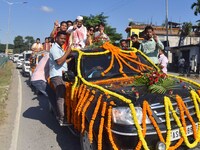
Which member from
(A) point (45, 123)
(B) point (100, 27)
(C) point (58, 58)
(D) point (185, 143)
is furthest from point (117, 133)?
(B) point (100, 27)

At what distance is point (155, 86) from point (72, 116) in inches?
73.8

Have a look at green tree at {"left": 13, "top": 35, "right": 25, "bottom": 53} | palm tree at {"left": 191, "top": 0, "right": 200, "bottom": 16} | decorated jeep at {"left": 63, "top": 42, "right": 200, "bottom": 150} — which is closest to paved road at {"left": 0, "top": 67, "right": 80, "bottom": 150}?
decorated jeep at {"left": 63, "top": 42, "right": 200, "bottom": 150}

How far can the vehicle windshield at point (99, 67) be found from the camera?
5.85 meters

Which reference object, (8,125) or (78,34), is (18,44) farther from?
(8,125)

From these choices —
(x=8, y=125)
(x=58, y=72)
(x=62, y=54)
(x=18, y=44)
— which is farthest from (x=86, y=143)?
(x=18, y=44)

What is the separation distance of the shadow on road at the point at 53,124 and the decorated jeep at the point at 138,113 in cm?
94

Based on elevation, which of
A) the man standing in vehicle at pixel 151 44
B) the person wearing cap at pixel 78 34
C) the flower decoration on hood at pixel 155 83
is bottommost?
the flower decoration on hood at pixel 155 83

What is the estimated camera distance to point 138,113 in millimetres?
4277

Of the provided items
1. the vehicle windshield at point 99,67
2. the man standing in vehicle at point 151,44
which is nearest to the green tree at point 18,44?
the man standing in vehicle at point 151,44

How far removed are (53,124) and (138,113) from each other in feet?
13.7

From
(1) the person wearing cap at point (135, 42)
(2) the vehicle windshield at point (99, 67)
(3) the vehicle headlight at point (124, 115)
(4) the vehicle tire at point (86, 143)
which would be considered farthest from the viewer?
(1) the person wearing cap at point (135, 42)

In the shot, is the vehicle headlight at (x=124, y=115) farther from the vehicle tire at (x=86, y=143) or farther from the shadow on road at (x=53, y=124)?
the shadow on road at (x=53, y=124)

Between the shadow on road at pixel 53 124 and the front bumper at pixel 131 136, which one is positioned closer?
the front bumper at pixel 131 136

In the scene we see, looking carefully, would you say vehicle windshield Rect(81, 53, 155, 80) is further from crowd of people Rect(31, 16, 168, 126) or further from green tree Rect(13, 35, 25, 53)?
green tree Rect(13, 35, 25, 53)
